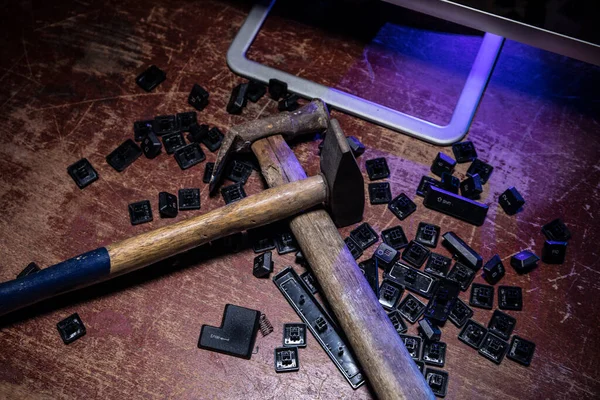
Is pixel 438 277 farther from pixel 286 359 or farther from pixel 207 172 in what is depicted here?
pixel 207 172

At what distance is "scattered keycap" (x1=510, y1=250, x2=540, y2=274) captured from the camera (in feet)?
7.71

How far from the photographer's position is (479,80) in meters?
2.71

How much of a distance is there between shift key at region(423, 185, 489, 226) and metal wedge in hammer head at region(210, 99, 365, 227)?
0.35m

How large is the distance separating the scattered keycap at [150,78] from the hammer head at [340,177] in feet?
3.56

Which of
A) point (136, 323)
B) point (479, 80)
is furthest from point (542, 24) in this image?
point (136, 323)

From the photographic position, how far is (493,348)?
2221mm

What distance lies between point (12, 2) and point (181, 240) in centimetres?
196

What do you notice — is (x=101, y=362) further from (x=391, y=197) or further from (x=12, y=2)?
(x=12, y=2)

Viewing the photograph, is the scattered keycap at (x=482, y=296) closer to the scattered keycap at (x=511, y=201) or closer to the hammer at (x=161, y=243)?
the scattered keycap at (x=511, y=201)

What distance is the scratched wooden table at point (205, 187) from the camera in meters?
2.19

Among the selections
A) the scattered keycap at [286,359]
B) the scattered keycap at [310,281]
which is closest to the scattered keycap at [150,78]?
the scattered keycap at [310,281]

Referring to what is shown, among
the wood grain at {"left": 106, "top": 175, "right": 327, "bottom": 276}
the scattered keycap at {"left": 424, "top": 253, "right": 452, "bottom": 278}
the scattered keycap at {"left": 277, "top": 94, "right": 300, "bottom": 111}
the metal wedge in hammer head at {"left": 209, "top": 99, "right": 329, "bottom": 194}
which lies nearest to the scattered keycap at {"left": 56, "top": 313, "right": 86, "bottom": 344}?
the wood grain at {"left": 106, "top": 175, "right": 327, "bottom": 276}

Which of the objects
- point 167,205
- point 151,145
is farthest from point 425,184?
point 151,145

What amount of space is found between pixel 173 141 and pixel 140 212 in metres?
0.38
